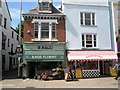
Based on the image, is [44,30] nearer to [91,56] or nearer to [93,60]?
[91,56]

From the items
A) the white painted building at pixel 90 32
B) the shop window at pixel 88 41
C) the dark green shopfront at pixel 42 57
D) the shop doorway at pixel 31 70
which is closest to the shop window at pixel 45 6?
the white painted building at pixel 90 32

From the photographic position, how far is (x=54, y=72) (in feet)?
48.5

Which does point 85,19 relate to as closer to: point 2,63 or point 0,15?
point 0,15

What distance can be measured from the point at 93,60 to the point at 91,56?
48 centimetres

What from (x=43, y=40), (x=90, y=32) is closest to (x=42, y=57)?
(x=43, y=40)

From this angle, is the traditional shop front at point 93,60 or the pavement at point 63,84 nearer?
the pavement at point 63,84

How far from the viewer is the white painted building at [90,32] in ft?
53.1

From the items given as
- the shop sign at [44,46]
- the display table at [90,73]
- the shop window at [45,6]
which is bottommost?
the display table at [90,73]

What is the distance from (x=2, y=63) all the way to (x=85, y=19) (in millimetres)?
14402

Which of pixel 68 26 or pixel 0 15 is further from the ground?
pixel 0 15

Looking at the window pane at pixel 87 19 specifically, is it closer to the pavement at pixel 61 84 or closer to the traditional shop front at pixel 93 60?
the traditional shop front at pixel 93 60

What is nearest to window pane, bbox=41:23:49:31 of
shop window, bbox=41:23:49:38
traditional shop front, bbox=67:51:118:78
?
shop window, bbox=41:23:49:38

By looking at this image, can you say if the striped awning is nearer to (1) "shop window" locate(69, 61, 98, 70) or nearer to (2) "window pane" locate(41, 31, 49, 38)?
(1) "shop window" locate(69, 61, 98, 70)

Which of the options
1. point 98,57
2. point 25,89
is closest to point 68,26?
point 98,57
